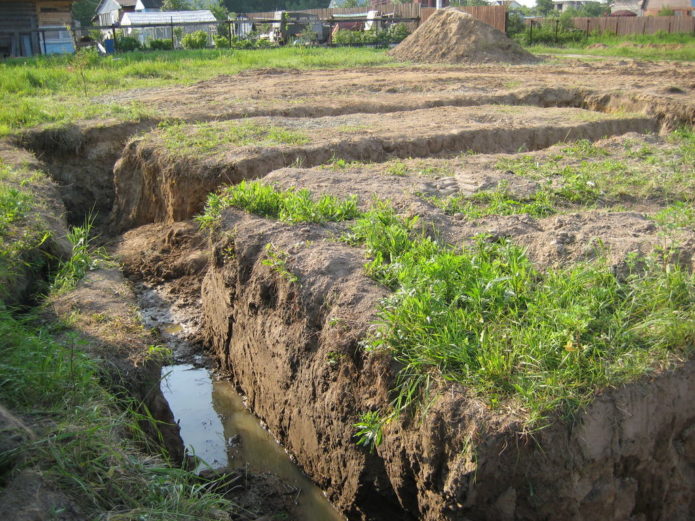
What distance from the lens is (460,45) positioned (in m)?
20.1

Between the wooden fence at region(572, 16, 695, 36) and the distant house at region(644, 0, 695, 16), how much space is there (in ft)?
41.8

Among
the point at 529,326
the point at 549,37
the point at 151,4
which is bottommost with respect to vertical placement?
the point at 529,326

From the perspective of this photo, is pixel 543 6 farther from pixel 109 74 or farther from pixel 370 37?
pixel 109 74

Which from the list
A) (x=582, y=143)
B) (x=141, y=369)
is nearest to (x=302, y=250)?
(x=141, y=369)

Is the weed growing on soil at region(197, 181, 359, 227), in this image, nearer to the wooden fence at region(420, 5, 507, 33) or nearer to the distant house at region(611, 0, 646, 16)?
the wooden fence at region(420, 5, 507, 33)

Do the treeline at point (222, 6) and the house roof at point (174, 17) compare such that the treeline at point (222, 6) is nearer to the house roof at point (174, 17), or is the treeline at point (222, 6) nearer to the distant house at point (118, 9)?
the house roof at point (174, 17)

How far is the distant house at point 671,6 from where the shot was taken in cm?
4034

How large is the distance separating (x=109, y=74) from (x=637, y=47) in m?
19.0

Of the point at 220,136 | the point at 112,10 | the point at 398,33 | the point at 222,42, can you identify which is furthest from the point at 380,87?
the point at 112,10

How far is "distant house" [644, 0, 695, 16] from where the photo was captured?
4034cm

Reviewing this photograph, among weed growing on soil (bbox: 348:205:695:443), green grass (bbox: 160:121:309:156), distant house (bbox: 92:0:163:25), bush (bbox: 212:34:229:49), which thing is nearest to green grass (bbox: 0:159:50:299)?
green grass (bbox: 160:121:309:156)

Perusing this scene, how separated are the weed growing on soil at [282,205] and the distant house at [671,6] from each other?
40.3 meters

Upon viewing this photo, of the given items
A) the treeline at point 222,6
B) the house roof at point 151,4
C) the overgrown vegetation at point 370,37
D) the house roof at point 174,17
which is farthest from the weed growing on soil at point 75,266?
the house roof at point 151,4

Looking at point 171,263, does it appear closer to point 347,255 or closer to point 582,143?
point 347,255
